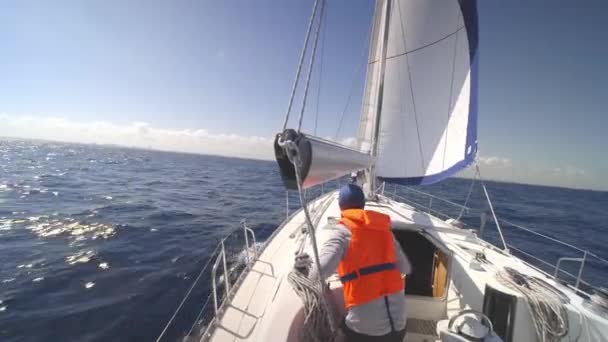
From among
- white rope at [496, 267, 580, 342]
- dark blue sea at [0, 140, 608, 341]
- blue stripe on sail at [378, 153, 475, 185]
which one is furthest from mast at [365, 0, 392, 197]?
dark blue sea at [0, 140, 608, 341]

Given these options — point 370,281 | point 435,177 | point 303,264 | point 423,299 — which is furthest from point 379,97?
point 370,281

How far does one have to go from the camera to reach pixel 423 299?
2.92 meters

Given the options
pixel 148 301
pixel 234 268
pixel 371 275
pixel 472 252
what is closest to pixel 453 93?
pixel 472 252

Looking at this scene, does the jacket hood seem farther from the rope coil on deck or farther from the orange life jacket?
the rope coil on deck

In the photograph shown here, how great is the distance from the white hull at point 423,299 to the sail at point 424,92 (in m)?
1.90

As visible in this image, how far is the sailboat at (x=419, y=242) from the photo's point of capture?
183 centimetres

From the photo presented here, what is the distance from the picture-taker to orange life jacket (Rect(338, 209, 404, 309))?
1692 millimetres

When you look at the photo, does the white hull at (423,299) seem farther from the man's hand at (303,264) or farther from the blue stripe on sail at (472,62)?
the blue stripe on sail at (472,62)

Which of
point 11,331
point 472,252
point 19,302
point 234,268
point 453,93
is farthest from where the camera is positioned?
point 234,268

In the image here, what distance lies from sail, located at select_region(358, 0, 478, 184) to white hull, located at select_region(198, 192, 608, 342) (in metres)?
1.90

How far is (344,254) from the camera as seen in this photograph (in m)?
1.67

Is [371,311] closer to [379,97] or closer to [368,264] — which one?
[368,264]

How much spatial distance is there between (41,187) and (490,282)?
1974cm

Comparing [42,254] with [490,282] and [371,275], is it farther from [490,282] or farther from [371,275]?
[490,282]
